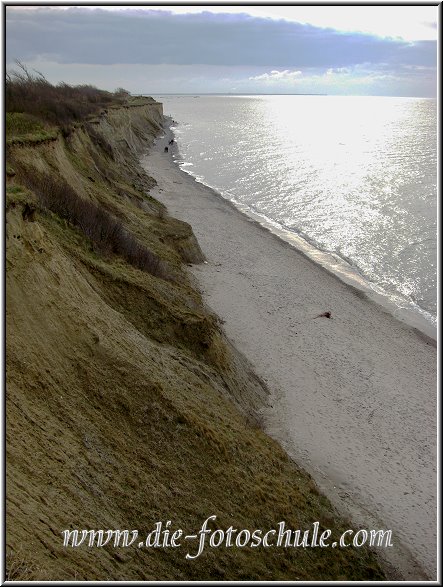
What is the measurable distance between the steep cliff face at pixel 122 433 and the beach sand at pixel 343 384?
1.43 m

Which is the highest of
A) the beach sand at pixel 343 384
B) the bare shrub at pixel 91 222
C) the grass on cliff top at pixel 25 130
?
the grass on cliff top at pixel 25 130

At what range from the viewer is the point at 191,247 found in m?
26.8

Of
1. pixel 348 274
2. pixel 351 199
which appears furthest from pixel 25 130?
pixel 351 199

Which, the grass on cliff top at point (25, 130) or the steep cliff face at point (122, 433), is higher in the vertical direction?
the grass on cliff top at point (25, 130)

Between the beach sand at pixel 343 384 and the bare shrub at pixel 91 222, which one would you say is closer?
the beach sand at pixel 343 384

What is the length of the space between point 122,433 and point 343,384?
10050 mm

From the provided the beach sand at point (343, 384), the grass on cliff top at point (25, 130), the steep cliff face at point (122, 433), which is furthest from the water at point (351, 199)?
the grass on cliff top at point (25, 130)

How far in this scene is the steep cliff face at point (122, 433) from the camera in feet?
26.6

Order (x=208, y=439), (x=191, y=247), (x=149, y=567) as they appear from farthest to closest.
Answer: (x=191, y=247)
(x=208, y=439)
(x=149, y=567)

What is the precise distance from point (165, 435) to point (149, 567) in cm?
260

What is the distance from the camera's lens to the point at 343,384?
17.8 meters

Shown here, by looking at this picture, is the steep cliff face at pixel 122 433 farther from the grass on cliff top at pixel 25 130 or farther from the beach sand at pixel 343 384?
the grass on cliff top at pixel 25 130

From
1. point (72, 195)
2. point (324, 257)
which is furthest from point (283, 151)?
point (72, 195)

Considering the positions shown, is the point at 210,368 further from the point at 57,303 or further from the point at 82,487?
the point at 82,487
